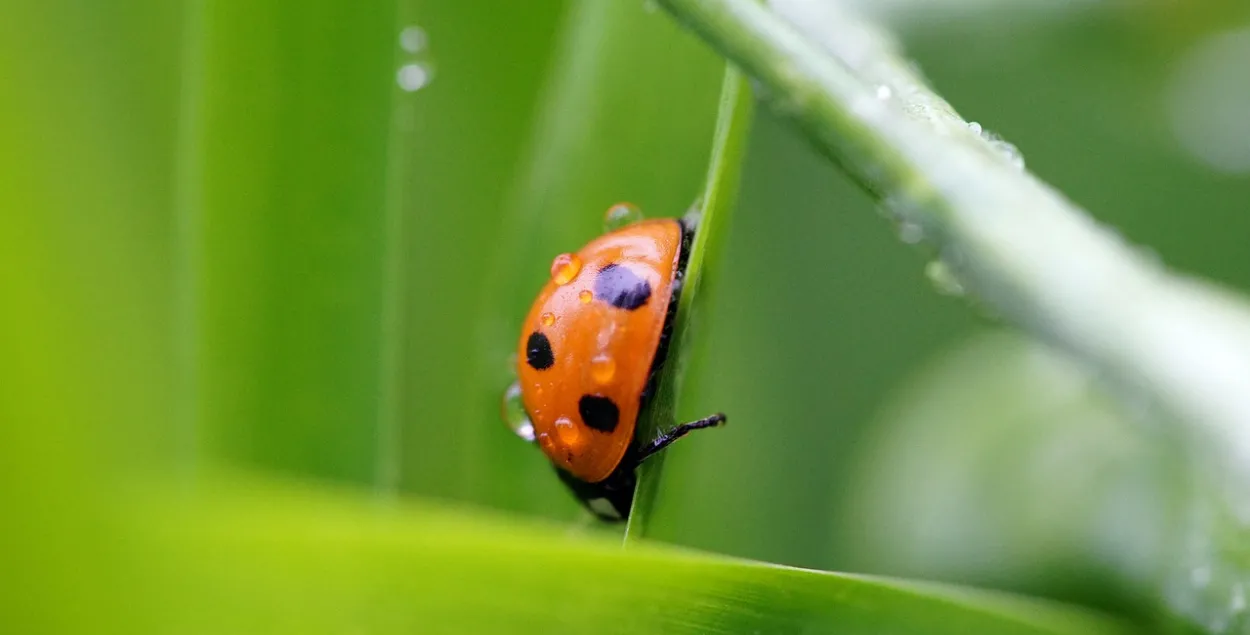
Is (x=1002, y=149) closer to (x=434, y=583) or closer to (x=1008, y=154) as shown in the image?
(x=1008, y=154)

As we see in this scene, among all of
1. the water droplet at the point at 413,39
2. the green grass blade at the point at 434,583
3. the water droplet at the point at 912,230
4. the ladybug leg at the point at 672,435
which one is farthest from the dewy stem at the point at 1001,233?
the water droplet at the point at 413,39

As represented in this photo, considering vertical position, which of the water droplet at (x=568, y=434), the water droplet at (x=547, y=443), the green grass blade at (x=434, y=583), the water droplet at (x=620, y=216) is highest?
the water droplet at (x=620, y=216)

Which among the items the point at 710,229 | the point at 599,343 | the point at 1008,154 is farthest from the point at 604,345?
the point at 1008,154

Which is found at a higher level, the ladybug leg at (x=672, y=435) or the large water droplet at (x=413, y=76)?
the large water droplet at (x=413, y=76)

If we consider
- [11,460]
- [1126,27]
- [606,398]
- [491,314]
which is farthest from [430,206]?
[1126,27]

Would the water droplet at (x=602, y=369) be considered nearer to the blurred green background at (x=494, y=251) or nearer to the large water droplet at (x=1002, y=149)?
the blurred green background at (x=494, y=251)

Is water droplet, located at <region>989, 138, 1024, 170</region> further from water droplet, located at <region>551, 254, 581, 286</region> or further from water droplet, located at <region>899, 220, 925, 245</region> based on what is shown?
water droplet, located at <region>551, 254, 581, 286</region>
